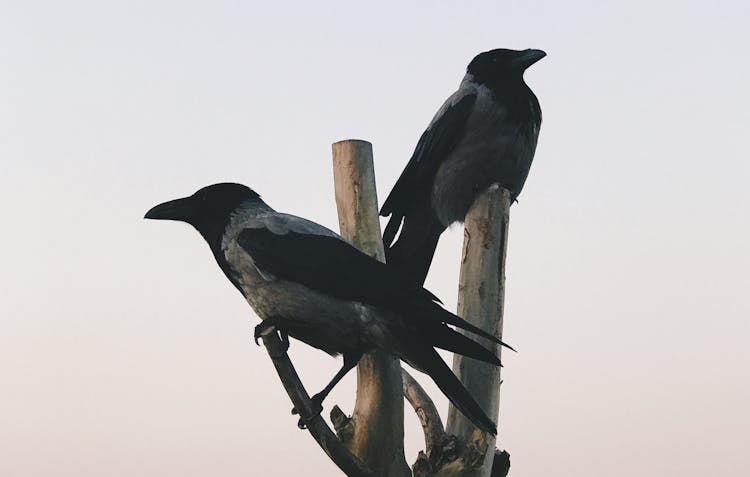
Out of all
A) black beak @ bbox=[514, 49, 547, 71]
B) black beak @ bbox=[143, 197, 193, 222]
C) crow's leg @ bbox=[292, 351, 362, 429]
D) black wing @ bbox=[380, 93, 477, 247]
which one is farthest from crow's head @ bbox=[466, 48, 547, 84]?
crow's leg @ bbox=[292, 351, 362, 429]

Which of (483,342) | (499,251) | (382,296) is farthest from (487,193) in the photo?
(382,296)

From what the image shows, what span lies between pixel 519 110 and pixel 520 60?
1.21 feet

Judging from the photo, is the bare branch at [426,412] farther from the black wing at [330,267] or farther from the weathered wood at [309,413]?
the black wing at [330,267]

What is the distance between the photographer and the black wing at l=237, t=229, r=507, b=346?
4664mm

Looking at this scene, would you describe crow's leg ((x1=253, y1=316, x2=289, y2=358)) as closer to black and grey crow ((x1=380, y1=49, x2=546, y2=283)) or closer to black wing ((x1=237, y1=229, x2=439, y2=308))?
black wing ((x1=237, y1=229, x2=439, y2=308))

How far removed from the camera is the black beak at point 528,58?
6.83 m

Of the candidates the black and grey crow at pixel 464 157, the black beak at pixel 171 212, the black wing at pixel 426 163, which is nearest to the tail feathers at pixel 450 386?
the black beak at pixel 171 212

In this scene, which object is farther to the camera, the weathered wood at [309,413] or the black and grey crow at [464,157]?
the black and grey crow at [464,157]

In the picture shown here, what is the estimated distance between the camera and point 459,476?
5.04 m

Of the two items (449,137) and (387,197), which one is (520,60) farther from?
(387,197)

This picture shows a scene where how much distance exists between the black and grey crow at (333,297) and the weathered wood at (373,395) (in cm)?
23

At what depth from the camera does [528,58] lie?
684cm

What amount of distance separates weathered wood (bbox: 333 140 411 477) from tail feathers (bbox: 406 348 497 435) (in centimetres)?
60

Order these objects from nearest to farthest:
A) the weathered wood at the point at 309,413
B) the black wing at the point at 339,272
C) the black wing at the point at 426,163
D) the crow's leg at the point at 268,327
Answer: the black wing at the point at 339,272 → the weathered wood at the point at 309,413 → the crow's leg at the point at 268,327 → the black wing at the point at 426,163
